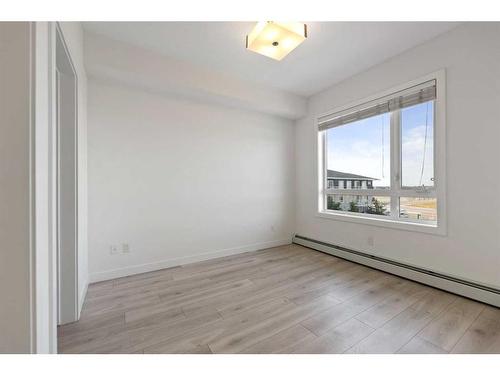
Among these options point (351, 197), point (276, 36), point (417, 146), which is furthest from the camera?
point (351, 197)

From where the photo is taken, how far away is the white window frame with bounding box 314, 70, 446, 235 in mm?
2188

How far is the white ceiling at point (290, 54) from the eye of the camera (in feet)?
6.78

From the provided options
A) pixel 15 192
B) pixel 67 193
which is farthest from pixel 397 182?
pixel 67 193

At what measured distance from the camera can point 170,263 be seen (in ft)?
9.33

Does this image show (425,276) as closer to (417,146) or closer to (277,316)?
(417,146)

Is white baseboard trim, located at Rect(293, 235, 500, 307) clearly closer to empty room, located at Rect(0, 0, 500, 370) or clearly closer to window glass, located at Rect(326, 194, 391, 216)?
empty room, located at Rect(0, 0, 500, 370)

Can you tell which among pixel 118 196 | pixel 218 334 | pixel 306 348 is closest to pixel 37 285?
pixel 218 334

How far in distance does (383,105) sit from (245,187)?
2230 mm

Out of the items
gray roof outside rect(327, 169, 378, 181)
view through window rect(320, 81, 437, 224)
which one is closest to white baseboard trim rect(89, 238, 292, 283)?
view through window rect(320, 81, 437, 224)

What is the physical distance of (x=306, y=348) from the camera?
1.39m

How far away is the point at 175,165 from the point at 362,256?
285cm

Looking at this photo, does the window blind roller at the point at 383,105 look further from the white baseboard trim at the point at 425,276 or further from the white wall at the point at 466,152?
the white baseboard trim at the point at 425,276

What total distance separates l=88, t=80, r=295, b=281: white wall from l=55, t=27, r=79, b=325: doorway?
2.44 ft

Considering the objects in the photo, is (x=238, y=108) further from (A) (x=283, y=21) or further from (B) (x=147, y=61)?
(A) (x=283, y=21)
